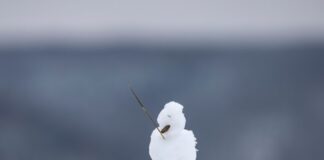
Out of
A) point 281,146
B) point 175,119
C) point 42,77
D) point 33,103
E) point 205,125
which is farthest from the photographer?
point 42,77

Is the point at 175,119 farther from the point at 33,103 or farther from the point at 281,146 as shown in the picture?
the point at 33,103

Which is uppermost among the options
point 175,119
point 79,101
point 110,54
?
point 110,54

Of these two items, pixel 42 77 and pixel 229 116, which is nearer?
pixel 229 116

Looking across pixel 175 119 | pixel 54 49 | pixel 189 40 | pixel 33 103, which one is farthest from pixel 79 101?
pixel 175 119

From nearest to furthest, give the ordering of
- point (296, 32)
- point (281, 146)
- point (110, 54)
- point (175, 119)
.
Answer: point (175, 119), point (281, 146), point (110, 54), point (296, 32)
